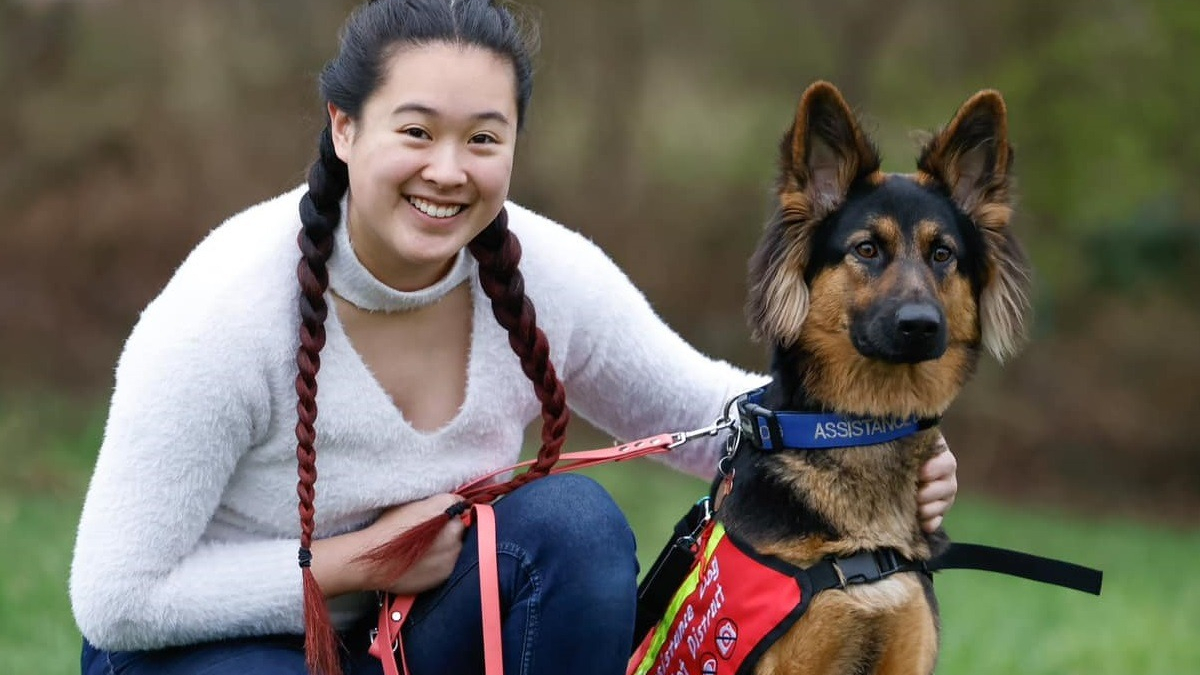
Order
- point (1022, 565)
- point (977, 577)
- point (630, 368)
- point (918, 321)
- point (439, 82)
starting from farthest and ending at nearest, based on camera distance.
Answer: point (977, 577) → point (630, 368) → point (1022, 565) → point (918, 321) → point (439, 82)

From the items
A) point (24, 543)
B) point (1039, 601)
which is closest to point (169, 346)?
point (24, 543)

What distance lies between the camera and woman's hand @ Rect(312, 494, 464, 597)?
9.10 ft

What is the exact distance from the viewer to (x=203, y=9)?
1230cm

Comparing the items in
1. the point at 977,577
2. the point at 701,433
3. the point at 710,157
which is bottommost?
the point at 977,577

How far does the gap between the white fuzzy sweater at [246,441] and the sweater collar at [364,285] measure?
1cm

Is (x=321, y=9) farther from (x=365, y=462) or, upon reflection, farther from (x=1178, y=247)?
(x=365, y=462)

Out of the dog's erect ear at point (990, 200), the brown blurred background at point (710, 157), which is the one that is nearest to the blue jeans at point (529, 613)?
the dog's erect ear at point (990, 200)

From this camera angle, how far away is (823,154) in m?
3.04

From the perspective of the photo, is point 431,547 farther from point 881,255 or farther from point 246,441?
point 881,255

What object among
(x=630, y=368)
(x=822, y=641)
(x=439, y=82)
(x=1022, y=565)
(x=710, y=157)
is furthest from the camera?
(x=710, y=157)

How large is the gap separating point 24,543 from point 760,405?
4529 mm

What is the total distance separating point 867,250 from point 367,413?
1.15 metres

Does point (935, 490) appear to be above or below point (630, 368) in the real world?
below

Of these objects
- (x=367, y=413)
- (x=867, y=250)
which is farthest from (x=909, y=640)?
(x=367, y=413)
